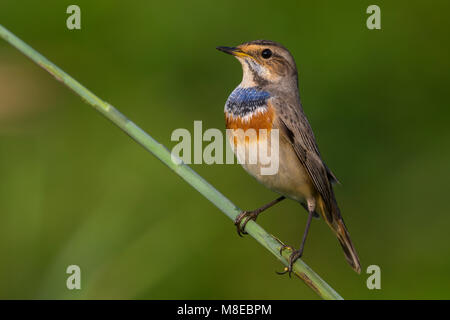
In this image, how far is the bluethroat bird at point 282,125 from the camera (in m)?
3.25

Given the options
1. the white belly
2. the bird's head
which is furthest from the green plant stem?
the bird's head

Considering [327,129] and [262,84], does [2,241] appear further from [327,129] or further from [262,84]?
[327,129]

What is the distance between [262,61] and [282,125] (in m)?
0.38

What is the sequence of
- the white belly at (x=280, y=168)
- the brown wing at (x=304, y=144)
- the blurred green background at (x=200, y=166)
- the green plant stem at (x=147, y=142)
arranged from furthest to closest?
1. the blurred green background at (x=200, y=166)
2. the brown wing at (x=304, y=144)
3. the white belly at (x=280, y=168)
4. the green plant stem at (x=147, y=142)

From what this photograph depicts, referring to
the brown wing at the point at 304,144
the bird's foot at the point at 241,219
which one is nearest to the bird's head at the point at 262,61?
the brown wing at the point at 304,144

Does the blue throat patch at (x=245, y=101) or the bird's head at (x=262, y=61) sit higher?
the bird's head at (x=262, y=61)

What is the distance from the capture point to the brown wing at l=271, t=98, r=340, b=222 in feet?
10.9

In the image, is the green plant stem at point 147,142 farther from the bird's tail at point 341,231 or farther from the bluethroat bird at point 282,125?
the bird's tail at point 341,231

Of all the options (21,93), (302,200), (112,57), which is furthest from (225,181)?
(21,93)

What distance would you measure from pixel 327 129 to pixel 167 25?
148 centimetres

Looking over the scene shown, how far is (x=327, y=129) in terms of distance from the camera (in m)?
4.32

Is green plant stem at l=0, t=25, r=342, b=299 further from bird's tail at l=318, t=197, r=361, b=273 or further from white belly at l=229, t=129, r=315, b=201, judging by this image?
bird's tail at l=318, t=197, r=361, b=273

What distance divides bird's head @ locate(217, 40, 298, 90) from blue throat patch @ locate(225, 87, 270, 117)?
61 millimetres

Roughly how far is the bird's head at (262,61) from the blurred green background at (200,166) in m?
0.84
